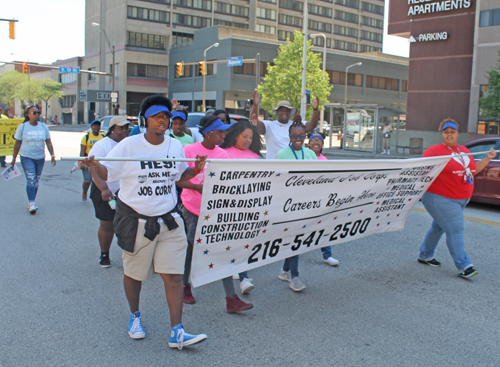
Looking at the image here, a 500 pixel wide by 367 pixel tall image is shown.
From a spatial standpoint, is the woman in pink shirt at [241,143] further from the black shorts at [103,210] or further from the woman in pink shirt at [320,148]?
the black shorts at [103,210]

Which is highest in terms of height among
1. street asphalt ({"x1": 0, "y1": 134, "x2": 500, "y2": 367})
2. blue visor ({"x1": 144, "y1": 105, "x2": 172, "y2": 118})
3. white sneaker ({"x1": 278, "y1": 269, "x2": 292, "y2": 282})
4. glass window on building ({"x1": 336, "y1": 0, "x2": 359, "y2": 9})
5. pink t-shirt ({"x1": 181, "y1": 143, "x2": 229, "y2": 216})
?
glass window on building ({"x1": 336, "y1": 0, "x2": 359, "y2": 9})

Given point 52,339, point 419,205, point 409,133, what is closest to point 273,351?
point 52,339

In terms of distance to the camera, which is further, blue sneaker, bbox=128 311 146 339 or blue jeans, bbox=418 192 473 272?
blue jeans, bbox=418 192 473 272

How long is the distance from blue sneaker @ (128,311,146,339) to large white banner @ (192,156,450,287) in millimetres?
549

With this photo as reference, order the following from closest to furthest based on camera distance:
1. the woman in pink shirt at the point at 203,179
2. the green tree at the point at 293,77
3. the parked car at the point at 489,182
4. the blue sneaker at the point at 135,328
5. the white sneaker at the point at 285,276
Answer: the blue sneaker at the point at 135,328 → the woman in pink shirt at the point at 203,179 → the white sneaker at the point at 285,276 → the parked car at the point at 489,182 → the green tree at the point at 293,77

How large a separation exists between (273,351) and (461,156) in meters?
3.28

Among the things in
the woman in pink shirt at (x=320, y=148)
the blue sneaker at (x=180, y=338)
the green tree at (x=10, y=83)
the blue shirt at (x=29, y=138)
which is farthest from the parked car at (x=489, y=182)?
the green tree at (x=10, y=83)

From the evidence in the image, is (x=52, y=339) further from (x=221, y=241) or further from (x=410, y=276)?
(x=410, y=276)

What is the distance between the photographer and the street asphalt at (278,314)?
347 centimetres

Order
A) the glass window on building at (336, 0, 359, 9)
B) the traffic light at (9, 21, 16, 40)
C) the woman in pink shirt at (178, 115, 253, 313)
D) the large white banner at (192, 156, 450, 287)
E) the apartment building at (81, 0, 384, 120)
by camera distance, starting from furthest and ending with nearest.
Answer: the glass window on building at (336, 0, 359, 9), the apartment building at (81, 0, 384, 120), the traffic light at (9, 21, 16, 40), the woman in pink shirt at (178, 115, 253, 313), the large white banner at (192, 156, 450, 287)

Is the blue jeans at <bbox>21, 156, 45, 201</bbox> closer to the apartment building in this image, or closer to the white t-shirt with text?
the white t-shirt with text

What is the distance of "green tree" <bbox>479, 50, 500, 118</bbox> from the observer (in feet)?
75.6

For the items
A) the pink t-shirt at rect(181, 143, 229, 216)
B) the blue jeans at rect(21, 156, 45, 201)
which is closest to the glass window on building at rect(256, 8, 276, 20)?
the blue jeans at rect(21, 156, 45, 201)

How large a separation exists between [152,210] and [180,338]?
3.19 feet
